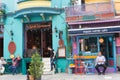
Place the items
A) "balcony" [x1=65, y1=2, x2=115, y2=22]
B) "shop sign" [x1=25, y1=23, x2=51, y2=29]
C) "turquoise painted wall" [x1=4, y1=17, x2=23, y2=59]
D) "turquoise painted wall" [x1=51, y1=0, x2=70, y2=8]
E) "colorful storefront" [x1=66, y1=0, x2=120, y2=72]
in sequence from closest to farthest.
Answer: "colorful storefront" [x1=66, y1=0, x2=120, y2=72]
"balcony" [x1=65, y1=2, x2=115, y2=22]
"turquoise painted wall" [x1=51, y1=0, x2=70, y2=8]
"shop sign" [x1=25, y1=23, x2=51, y2=29]
"turquoise painted wall" [x1=4, y1=17, x2=23, y2=59]

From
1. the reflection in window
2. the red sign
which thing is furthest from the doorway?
the red sign

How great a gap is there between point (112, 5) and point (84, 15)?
2076 millimetres

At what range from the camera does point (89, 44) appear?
2161cm

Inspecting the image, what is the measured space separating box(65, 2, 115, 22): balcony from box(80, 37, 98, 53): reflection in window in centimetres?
156

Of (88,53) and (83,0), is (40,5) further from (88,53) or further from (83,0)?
(88,53)

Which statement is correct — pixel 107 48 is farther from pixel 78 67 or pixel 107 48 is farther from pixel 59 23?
pixel 59 23

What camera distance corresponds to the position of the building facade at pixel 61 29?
20.9m

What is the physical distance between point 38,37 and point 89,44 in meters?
4.90

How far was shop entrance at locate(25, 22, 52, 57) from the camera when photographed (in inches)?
945

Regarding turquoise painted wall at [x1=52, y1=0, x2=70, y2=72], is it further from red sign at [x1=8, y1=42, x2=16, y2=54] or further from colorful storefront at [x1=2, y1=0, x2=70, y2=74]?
red sign at [x1=8, y1=42, x2=16, y2=54]

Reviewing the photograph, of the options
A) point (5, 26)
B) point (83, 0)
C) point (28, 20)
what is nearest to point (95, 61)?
point (83, 0)

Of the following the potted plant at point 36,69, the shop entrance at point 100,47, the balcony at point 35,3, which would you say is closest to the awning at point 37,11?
the balcony at point 35,3

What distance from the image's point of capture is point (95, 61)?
20531mm

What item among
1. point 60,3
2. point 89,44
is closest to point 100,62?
point 89,44
